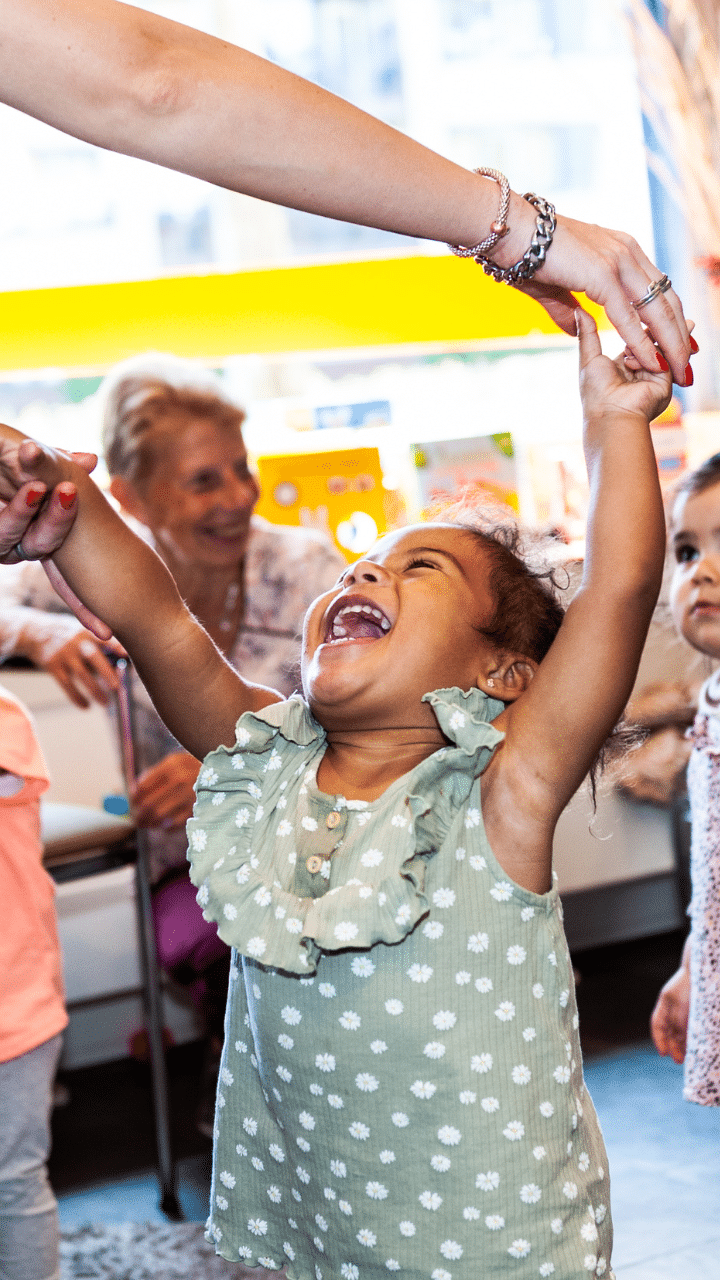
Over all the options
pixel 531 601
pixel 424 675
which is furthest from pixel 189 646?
pixel 531 601

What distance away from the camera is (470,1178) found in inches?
31.7

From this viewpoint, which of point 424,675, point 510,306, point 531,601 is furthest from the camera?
point 510,306

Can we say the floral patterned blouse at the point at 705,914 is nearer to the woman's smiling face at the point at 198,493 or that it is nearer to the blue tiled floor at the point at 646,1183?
the blue tiled floor at the point at 646,1183

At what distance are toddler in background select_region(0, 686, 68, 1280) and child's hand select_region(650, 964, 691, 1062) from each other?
695mm

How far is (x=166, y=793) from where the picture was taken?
2.02m

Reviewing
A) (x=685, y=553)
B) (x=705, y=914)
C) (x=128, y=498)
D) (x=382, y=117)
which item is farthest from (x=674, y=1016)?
(x=382, y=117)

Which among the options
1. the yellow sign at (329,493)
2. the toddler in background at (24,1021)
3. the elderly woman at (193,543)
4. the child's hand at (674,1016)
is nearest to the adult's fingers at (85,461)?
the toddler in background at (24,1021)

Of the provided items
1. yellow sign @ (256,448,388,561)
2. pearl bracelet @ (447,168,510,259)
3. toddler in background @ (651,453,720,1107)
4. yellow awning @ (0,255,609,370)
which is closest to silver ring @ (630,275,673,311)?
pearl bracelet @ (447,168,510,259)

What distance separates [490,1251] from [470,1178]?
0.05 metres

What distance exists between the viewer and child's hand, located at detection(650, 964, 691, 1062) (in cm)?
140

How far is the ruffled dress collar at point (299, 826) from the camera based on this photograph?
807mm

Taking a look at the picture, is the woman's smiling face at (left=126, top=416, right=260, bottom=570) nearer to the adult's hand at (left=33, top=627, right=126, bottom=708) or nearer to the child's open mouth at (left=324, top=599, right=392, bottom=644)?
the adult's hand at (left=33, top=627, right=126, bottom=708)

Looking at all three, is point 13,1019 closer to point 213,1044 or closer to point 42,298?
point 213,1044

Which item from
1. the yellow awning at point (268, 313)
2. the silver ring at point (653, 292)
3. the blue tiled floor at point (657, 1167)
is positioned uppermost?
the yellow awning at point (268, 313)
